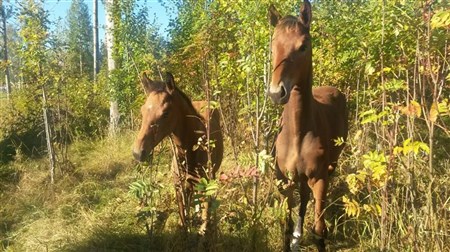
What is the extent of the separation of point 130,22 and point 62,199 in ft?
14.4

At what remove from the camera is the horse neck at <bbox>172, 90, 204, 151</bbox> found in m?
4.10

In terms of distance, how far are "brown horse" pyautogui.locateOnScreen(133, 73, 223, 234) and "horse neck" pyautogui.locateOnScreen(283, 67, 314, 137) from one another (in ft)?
2.62

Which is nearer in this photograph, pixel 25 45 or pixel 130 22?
pixel 25 45

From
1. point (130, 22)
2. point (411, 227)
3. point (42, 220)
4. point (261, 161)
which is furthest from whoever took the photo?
point (130, 22)

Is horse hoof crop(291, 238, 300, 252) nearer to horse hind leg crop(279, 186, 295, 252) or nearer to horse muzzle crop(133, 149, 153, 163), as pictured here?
horse hind leg crop(279, 186, 295, 252)

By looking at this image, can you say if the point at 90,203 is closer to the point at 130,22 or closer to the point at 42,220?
Result: the point at 42,220

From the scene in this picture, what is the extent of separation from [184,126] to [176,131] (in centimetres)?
12

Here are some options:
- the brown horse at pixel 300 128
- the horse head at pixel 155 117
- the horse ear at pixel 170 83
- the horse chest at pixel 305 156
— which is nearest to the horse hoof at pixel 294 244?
the brown horse at pixel 300 128

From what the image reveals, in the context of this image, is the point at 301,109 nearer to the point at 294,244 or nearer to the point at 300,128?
the point at 300,128

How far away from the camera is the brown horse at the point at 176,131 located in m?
3.59

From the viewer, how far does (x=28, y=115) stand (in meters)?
10.1

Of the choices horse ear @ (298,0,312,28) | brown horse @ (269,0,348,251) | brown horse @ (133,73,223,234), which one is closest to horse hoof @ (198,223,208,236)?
brown horse @ (133,73,223,234)

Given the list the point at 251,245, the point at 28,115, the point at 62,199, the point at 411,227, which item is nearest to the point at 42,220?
the point at 62,199

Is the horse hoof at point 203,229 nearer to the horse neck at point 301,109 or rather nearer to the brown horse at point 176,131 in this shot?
the brown horse at point 176,131
